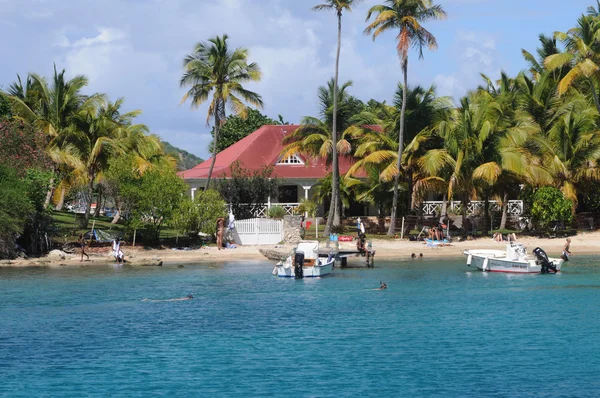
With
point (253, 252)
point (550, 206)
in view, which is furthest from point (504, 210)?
point (253, 252)

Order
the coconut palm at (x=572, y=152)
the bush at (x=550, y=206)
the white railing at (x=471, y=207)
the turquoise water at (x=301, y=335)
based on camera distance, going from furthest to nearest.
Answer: the white railing at (x=471, y=207), the coconut palm at (x=572, y=152), the bush at (x=550, y=206), the turquoise water at (x=301, y=335)

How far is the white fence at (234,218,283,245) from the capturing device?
47.1m

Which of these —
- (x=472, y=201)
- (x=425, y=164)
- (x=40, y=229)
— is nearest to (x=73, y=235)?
(x=40, y=229)

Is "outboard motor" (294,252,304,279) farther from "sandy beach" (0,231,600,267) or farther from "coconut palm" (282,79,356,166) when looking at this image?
"coconut palm" (282,79,356,166)

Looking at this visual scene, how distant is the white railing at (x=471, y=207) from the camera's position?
55031 mm

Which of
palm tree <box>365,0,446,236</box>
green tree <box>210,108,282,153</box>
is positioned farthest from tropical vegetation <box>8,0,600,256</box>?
green tree <box>210,108,282,153</box>

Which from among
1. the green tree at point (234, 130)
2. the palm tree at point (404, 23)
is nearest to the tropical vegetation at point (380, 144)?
the palm tree at point (404, 23)

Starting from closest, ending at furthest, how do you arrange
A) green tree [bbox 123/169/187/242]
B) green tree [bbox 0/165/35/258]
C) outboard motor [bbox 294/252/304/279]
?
outboard motor [bbox 294/252/304/279] → green tree [bbox 0/165/35/258] → green tree [bbox 123/169/187/242]

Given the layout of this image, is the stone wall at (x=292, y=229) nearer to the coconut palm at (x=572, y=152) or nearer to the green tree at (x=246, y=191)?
the green tree at (x=246, y=191)

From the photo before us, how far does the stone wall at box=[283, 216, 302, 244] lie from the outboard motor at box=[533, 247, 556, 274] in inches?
565

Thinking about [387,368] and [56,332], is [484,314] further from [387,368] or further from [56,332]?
[56,332]

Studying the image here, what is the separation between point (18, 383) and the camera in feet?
61.5

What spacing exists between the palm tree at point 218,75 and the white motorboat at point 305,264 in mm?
15288

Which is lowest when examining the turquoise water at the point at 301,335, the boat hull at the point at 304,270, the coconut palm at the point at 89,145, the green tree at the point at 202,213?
the turquoise water at the point at 301,335
